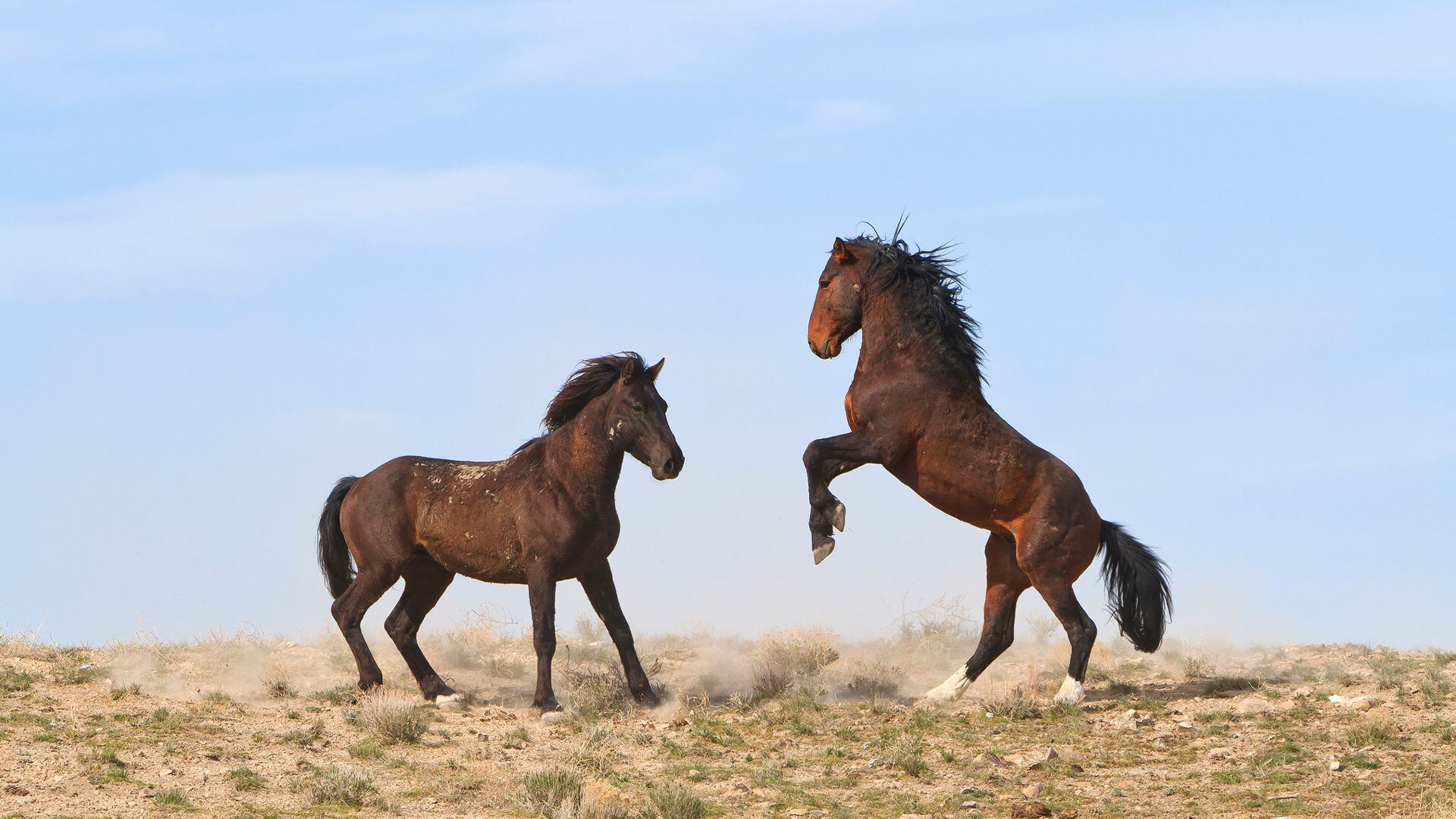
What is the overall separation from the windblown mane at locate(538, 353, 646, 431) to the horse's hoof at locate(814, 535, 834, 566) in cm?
214

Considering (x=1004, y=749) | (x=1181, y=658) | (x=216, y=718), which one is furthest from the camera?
(x=1181, y=658)

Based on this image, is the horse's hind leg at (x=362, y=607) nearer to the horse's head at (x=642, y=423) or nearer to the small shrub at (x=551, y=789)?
the horse's head at (x=642, y=423)

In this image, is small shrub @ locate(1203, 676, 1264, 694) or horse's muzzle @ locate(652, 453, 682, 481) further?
small shrub @ locate(1203, 676, 1264, 694)

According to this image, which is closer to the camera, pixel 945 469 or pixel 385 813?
pixel 385 813

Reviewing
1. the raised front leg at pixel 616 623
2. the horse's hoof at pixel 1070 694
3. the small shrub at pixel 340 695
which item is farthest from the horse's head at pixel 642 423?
the horse's hoof at pixel 1070 694

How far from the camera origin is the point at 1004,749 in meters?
9.72

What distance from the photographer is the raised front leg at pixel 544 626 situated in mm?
11656

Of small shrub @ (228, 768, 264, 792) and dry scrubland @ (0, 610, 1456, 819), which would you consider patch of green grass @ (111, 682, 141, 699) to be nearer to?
dry scrubland @ (0, 610, 1456, 819)

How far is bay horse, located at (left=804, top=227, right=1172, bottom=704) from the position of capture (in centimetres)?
1127

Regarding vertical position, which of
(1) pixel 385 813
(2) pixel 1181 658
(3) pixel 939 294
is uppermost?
(3) pixel 939 294

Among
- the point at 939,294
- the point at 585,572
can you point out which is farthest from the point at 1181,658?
the point at 585,572

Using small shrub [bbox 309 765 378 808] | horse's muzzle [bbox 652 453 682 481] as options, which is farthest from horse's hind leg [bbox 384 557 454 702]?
small shrub [bbox 309 765 378 808]

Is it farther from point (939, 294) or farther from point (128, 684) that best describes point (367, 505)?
point (939, 294)

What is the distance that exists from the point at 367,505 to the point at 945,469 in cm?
494
